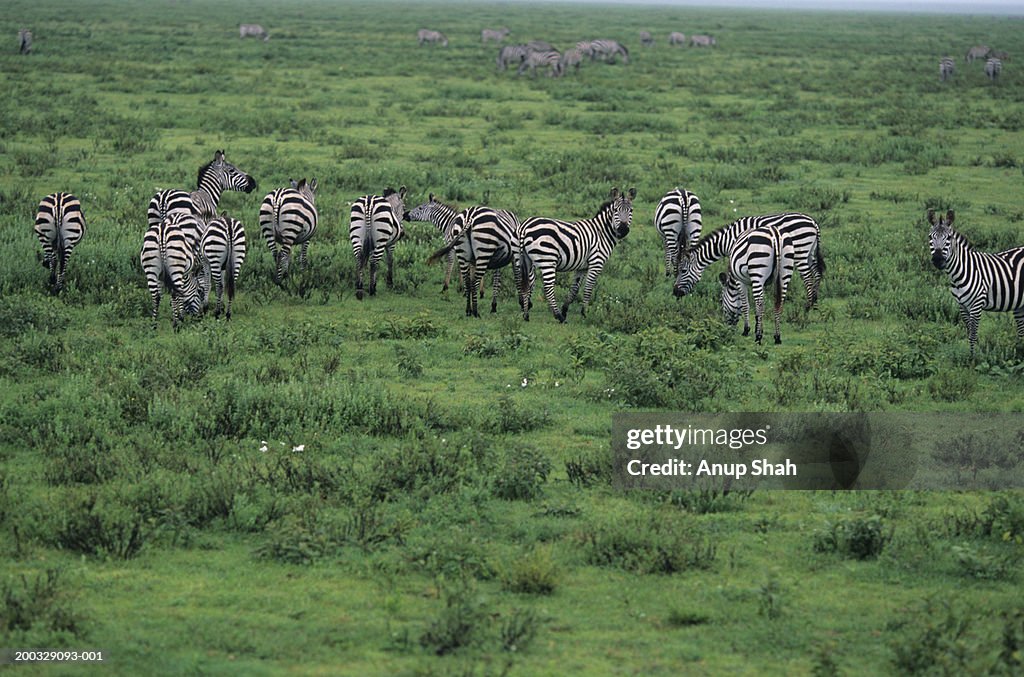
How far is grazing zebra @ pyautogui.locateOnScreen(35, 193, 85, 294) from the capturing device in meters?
15.4

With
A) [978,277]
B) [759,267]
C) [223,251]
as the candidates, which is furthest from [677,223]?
[223,251]

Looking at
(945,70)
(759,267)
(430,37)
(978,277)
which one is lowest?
(759,267)

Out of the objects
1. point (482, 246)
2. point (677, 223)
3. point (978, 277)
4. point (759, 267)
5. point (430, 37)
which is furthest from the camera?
point (430, 37)

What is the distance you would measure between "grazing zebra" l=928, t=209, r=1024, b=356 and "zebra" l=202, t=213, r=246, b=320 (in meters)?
8.47

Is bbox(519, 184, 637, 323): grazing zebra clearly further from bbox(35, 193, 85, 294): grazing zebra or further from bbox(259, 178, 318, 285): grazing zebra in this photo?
bbox(35, 193, 85, 294): grazing zebra

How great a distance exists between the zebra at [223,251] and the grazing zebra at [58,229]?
2160mm

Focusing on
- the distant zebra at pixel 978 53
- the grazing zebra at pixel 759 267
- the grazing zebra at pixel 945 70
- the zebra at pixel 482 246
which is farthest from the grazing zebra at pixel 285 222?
the distant zebra at pixel 978 53

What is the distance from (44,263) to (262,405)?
22.1ft

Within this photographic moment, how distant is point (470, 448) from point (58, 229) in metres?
8.26

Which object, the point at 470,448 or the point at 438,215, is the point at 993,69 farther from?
the point at 470,448

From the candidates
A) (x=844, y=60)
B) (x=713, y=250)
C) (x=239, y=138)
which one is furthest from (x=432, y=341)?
(x=844, y=60)

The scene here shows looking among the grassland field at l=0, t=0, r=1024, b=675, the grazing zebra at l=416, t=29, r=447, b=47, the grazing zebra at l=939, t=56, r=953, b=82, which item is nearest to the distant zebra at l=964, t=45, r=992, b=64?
the grazing zebra at l=939, t=56, r=953, b=82

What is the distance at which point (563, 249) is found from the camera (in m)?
14.9

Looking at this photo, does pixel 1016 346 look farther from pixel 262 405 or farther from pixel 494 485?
pixel 262 405
